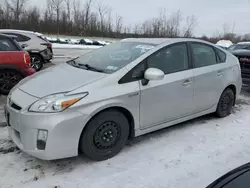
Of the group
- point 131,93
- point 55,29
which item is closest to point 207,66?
point 131,93

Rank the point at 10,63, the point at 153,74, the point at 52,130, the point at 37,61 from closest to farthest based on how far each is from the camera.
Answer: the point at 52,130, the point at 153,74, the point at 10,63, the point at 37,61

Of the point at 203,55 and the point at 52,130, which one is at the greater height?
the point at 203,55

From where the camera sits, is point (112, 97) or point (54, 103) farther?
point (112, 97)

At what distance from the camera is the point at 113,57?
4031 millimetres

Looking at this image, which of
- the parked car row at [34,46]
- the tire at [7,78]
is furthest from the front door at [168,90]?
the parked car row at [34,46]

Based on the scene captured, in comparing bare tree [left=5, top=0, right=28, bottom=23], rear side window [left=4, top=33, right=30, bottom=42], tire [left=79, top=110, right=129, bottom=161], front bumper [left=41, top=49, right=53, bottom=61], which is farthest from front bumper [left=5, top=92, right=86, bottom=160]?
bare tree [left=5, top=0, right=28, bottom=23]

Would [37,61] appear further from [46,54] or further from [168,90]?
[168,90]

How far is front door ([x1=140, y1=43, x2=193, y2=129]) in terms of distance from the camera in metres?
3.73

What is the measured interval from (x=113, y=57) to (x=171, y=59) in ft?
2.84

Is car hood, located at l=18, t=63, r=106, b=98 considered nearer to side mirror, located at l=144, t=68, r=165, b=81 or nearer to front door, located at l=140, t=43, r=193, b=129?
side mirror, located at l=144, t=68, r=165, b=81

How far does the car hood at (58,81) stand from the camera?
10.6 feet

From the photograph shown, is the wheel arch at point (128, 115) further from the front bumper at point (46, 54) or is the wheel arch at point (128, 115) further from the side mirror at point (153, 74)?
the front bumper at point (46, 54)

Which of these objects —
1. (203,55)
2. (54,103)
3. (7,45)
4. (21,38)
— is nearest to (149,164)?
(54,103)

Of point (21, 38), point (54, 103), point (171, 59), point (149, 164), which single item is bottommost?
point (149, 164)
